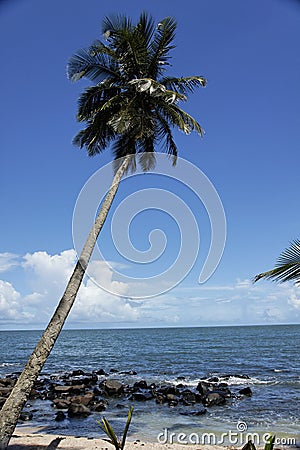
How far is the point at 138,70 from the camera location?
41.8 ft

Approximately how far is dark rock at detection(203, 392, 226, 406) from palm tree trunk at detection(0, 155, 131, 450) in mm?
11639

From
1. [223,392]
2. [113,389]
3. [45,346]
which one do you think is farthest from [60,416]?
[223,392]

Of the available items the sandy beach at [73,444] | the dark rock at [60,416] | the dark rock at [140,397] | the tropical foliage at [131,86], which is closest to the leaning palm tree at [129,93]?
the tropical foliage at [131,86]

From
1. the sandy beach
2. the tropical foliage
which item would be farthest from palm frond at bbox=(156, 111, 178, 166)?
the sandy beach

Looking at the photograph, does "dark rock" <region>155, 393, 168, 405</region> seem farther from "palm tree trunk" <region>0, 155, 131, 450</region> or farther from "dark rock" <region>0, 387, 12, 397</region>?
"palm tree trunk" <region>0, 155, 131, 450</region>

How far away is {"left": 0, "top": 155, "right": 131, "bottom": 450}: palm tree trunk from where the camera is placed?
28.6ft

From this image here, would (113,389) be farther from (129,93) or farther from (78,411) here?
(129,93)

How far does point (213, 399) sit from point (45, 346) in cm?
1225

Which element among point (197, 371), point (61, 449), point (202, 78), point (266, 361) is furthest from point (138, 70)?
point (266, 361)

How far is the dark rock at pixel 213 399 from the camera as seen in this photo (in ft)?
60.7

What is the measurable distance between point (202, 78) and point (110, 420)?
13.7 m

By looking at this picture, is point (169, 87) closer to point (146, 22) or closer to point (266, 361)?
point (146, 22)

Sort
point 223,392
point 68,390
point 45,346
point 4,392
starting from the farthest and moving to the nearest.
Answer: point 68,390, point 4,392, point 223,392, point 45,346

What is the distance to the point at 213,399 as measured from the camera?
18.8 meters
